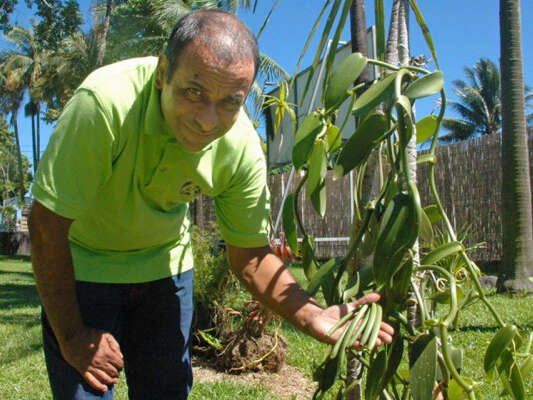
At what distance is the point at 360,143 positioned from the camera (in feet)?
2.76

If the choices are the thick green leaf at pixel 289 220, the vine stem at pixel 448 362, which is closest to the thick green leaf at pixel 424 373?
the vine stem at pixel 448 362

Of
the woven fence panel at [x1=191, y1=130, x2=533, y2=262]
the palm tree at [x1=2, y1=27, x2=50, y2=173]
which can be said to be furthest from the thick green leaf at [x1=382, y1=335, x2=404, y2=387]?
the palm tree at [x1=2, y1=27, x2=50, y2=173]

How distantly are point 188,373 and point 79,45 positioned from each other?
1104cm

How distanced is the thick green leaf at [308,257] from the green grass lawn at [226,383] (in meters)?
0.84

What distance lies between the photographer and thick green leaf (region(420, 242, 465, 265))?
83 cm

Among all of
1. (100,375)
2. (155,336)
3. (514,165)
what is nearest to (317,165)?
(100,375)

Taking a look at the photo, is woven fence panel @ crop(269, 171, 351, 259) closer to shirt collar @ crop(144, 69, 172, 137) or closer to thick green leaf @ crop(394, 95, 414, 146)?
shirt collar @ crop(144, 69, 172, 137)

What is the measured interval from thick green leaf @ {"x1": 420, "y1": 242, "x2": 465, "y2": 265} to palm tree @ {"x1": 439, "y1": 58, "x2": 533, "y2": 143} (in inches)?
1140

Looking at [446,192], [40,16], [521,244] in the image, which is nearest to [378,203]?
[521,244]

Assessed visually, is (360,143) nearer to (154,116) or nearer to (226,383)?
(154,116)

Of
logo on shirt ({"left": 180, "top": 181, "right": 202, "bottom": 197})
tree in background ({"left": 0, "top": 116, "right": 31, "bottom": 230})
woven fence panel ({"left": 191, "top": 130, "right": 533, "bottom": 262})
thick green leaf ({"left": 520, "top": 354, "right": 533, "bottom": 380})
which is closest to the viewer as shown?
thick green leaf ({"left": 520, "top": 354, "right": 533, "bottom": 380})

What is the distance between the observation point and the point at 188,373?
145 centimetres

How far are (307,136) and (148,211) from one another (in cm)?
46

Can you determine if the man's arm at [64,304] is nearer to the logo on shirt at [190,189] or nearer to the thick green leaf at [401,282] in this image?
the logo on shirt at [190,189]
